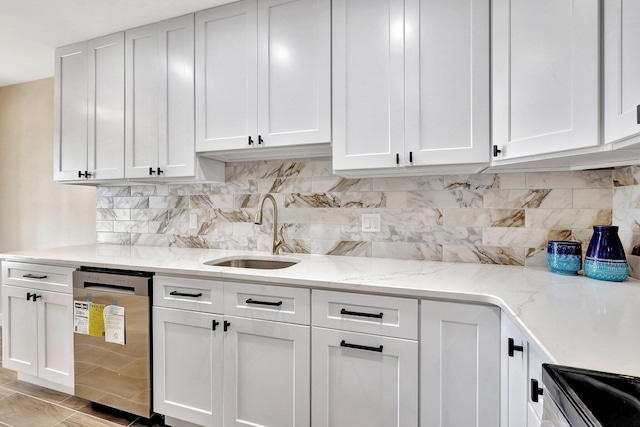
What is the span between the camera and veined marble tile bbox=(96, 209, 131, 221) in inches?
107

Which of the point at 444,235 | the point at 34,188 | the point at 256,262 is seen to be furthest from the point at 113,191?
the point at 444,235

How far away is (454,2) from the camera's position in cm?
154

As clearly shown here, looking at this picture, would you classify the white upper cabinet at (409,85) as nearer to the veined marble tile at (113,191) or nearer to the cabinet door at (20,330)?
the veined marble tile at (113,191)

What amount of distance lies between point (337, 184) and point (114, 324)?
5.16 feet

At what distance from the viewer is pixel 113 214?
277 cm

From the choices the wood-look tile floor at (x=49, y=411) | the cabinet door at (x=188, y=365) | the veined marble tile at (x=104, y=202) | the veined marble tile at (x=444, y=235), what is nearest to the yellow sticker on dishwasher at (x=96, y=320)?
the cabinet door at (x=188, y=365)

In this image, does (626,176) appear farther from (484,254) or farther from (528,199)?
(484,254)

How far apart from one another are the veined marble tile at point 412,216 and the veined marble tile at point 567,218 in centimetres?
48

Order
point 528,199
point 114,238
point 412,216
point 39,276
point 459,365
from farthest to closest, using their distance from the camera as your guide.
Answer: point 114,238
point 39,276
point 412,216
point 528,199
point 459,365

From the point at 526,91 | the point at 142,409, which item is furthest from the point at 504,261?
the point at 142,409

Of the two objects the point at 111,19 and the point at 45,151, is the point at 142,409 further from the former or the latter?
the point at 45,151

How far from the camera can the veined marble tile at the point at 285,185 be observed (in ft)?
7.18

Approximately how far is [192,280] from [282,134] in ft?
3.14

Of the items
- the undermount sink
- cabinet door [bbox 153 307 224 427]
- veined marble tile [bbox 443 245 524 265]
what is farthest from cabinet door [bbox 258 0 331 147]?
cabinet door [bbox 153 307 224 427]
